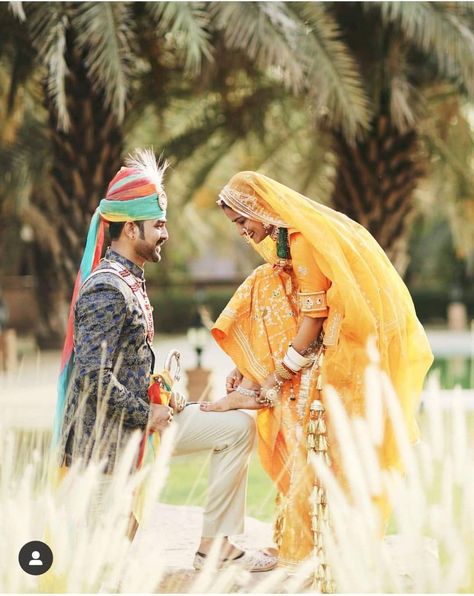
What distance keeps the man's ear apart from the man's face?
0.02m

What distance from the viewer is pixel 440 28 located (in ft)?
30.3

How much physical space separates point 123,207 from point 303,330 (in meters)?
0.86

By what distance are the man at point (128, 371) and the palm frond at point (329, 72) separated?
16.3 feet

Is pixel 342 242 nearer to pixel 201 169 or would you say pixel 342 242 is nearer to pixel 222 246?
pixel 201 169

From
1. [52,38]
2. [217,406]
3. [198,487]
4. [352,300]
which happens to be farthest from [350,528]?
[52,38]

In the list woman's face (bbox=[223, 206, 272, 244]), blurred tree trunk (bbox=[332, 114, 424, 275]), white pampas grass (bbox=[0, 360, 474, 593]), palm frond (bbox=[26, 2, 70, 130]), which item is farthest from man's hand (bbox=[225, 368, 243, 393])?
blurred tree trunk (bbox=[332, 114, 424, 275])

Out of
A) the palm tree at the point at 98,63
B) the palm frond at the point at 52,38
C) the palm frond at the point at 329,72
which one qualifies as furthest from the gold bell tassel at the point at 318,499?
the palm frond at the point at 329,72

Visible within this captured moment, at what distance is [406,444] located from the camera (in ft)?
8.11

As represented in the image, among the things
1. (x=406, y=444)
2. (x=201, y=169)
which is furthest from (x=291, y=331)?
(x=201, y=169)

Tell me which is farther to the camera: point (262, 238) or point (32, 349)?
point (32, 349)

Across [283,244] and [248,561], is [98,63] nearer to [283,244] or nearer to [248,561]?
[283,244]

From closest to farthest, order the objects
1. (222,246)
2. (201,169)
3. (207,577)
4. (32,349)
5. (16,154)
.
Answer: (207,577) < (16,154) < (201,169) < (32,349) < (222,246)

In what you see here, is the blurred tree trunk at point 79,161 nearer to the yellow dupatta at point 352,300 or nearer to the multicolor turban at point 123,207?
the multicolor turban at point 123,207

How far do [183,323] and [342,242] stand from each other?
21.2 m
